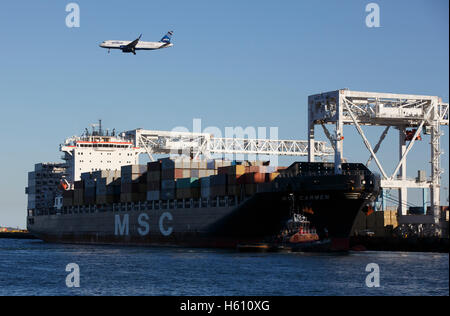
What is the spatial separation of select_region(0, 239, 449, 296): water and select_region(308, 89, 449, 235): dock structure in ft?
48.7

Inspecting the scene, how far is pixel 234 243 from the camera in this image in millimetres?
68125

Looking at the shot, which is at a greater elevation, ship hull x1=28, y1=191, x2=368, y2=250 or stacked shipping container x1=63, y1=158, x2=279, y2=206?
stacked shipping container x1=63, y1=158, x2=279, y2=206

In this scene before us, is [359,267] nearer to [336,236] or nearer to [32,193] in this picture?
[336,236]

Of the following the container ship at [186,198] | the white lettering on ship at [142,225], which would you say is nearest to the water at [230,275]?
the container ship at [186,198]

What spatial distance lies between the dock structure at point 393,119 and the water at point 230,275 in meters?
14.9

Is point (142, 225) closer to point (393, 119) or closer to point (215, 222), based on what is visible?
point (215, 222)

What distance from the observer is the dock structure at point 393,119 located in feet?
236

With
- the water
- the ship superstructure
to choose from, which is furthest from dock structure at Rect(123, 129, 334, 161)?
the water

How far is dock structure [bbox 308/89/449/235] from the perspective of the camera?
236 feet

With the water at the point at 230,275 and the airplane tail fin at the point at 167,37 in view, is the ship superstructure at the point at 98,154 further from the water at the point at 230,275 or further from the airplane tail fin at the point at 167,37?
the water at the point at 230,275

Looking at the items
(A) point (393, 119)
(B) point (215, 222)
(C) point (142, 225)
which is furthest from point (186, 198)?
(A) point (393, 119)

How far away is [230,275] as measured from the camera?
44.7m

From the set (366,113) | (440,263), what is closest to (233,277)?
(440,263)

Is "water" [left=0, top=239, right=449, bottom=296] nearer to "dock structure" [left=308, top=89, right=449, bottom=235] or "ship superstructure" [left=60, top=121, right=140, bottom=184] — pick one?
"dock structure" [left=308, top=89, right=449, bottom=235]
